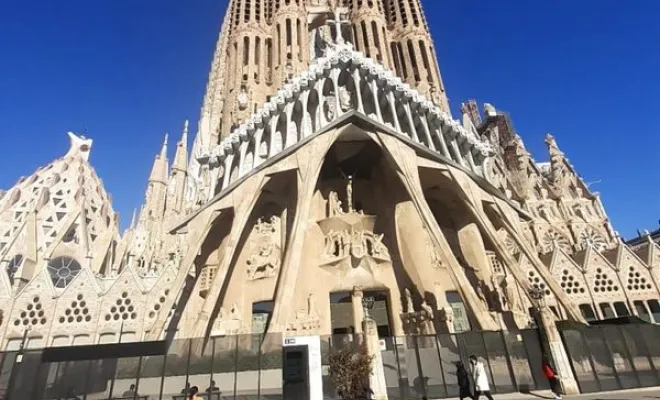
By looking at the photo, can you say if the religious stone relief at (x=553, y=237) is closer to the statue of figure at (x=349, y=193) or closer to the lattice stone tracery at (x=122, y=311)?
the statue of figure at (x=349, y=193)

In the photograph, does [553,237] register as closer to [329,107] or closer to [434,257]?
[434,257]

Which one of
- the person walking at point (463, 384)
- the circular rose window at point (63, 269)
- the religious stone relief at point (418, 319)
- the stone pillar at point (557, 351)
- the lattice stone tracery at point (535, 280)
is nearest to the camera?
the person walking at point (463, 384)

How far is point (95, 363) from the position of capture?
352 inches

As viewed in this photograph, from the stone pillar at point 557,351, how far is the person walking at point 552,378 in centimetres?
29

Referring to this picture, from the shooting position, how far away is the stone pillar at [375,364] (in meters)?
8.94

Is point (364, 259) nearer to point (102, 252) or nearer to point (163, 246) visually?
point (102, 252)

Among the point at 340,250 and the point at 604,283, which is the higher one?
the point at 340,250

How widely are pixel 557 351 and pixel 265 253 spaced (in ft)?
42.6

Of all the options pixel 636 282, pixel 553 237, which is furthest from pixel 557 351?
pixel 553 237

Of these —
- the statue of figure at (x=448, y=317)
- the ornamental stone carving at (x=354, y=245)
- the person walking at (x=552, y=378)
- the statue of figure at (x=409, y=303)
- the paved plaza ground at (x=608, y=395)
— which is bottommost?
the paved plaza ground at (x=608, y=395)

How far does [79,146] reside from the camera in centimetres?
3709

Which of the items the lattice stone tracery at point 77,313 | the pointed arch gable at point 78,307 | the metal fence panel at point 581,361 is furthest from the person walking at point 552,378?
the lattice stone tracery at point 77,313

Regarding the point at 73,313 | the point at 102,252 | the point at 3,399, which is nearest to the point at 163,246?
the point at 102,252

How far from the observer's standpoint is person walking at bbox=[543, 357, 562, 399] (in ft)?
29.3
